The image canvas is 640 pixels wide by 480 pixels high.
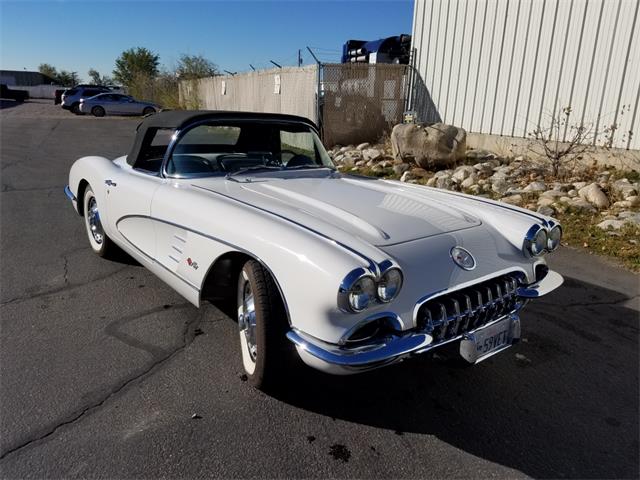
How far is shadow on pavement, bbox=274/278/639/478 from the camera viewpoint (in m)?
2.23

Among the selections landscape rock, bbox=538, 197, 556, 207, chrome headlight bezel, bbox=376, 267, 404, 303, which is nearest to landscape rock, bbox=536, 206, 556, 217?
landscape rock, bbox=538, 197, 556, 207

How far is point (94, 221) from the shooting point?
461cm

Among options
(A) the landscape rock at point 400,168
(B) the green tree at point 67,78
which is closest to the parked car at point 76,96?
(A) the landscape rock at point 400,168

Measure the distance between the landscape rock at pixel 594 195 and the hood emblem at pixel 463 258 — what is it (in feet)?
15.5

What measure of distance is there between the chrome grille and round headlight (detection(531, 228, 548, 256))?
27 centimetres

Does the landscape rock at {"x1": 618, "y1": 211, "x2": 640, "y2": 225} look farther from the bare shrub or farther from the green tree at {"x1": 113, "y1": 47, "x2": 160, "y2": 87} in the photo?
the green tree at {"x1": 113, "y1": 47, "x2": 160, "y2": 87}

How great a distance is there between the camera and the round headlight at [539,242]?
9.12ft

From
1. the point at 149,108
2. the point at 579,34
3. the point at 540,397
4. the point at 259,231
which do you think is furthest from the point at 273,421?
the point at 149,108

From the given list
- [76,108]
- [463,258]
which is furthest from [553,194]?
[76,108]

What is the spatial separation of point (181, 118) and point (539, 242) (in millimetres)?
2632

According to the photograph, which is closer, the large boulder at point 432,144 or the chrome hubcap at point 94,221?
the chrome hubcap at point 94,221

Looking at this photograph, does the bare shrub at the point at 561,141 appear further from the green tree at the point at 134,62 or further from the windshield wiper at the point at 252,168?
the green tree at the point at 134,62

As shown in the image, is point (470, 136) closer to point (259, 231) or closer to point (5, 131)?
point (259, 231)

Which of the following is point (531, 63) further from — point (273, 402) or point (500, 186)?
point (273, 402)
